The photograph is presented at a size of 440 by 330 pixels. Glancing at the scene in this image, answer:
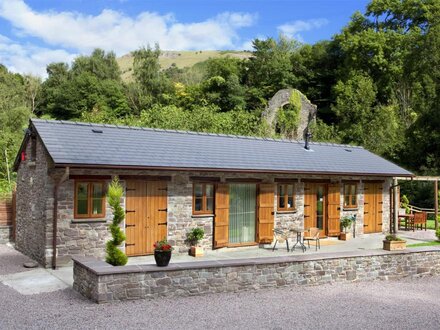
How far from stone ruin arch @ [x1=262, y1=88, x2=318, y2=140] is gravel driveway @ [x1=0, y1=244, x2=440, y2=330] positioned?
25773mm

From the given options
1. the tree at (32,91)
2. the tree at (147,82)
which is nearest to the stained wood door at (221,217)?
the tree at (147,82)

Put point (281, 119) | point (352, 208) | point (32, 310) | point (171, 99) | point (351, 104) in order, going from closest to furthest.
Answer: point (32, 310) < point (352, 208) < point (281, 119) < point (351, 104) < point (171, 99)

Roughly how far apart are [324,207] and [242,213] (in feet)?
12.6

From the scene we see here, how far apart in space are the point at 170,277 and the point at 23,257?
20.7ft

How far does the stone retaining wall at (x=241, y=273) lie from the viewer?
8.38 m

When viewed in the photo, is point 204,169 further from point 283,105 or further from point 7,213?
point 283,105

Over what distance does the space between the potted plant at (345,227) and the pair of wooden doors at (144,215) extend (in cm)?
750

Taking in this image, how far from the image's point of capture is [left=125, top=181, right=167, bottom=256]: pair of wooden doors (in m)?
12.5

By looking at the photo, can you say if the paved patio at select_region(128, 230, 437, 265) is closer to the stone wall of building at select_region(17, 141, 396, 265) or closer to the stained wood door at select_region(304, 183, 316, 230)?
the stone wall of building at select_region(17, 141, 396, 265)

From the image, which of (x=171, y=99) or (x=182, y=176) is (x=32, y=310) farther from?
(x=171, y=99)

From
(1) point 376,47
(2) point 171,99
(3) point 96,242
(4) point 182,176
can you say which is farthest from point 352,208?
(2) point 171,99

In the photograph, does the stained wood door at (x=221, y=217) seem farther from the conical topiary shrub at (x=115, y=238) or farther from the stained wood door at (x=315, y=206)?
the conical topiary shrub at (x=115, y=238)

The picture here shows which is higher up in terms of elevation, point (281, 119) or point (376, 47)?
point (376, 47)

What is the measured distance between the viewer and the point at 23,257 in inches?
510
